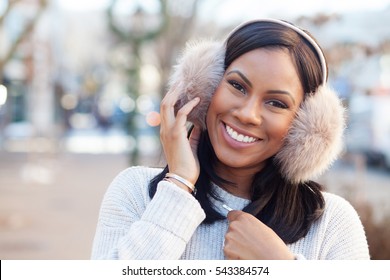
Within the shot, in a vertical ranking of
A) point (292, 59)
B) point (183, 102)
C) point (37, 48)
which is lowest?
point (37, 48)

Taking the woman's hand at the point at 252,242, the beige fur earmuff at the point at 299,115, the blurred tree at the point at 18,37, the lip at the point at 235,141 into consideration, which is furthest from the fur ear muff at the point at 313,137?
the blurred tree at the point at 18,37

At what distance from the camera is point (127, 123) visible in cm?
1349

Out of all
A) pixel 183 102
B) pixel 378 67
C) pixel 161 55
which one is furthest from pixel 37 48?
pixel 183 102

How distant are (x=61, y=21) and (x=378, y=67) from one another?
116ft

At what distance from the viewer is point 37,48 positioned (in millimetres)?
28781

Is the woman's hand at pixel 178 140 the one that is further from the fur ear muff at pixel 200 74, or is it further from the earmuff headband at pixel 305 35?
the earmuff headband at pixel 305 35

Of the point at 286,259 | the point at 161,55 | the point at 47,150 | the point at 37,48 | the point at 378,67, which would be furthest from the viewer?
the point at 37,48

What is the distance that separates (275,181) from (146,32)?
9.94 meters

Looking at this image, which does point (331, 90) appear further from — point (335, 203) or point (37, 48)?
point (37, 48)

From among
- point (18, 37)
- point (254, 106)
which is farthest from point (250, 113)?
point (18, 37)

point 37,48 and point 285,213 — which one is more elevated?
point 285,213

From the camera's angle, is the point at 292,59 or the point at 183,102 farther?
the point at 183,102

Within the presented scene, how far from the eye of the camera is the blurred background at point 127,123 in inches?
289

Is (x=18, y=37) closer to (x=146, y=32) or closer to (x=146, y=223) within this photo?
(x=146, y=32)
